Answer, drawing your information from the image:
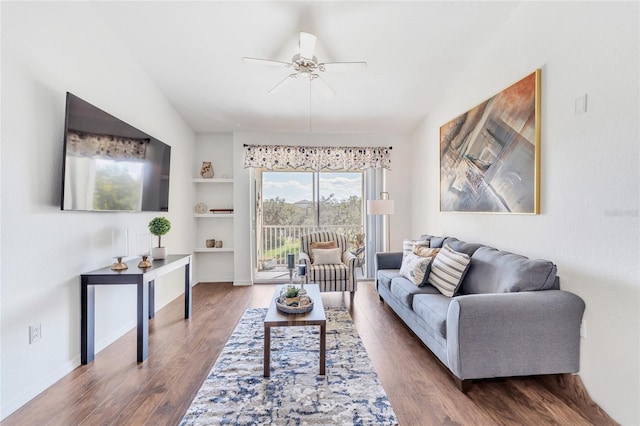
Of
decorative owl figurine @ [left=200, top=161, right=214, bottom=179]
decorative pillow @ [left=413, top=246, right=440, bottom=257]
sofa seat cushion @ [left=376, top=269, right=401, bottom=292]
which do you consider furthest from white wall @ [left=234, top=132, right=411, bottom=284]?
decorative pillow @ [left=413, top=246, right=440, bottom=257]

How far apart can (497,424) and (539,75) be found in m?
2.53

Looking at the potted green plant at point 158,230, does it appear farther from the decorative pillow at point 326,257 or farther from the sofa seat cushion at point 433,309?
the sofa seat cushion at point 433,309

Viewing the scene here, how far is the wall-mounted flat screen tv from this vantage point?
2.27m

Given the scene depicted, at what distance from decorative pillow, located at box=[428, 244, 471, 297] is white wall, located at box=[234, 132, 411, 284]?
2.17m

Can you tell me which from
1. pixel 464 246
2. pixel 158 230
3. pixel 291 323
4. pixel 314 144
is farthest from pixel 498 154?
pixel 158 230

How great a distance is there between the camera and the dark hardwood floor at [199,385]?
1.82 m

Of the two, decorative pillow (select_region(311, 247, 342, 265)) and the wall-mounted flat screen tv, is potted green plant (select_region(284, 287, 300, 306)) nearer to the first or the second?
decorative pillow (select_region(311, 247, 342, 265))

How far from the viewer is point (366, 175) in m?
5.26

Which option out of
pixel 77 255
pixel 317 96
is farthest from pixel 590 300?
pixel 77 255

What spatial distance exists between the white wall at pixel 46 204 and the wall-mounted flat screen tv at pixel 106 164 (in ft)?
0.41

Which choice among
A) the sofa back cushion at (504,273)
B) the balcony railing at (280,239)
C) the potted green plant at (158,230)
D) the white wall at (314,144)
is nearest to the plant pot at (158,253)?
the potted green plant at (158,230)

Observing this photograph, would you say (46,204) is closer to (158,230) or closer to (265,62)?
(158,230)

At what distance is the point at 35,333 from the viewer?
2.07 meters

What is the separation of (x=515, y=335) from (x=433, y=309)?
1.89 ft
